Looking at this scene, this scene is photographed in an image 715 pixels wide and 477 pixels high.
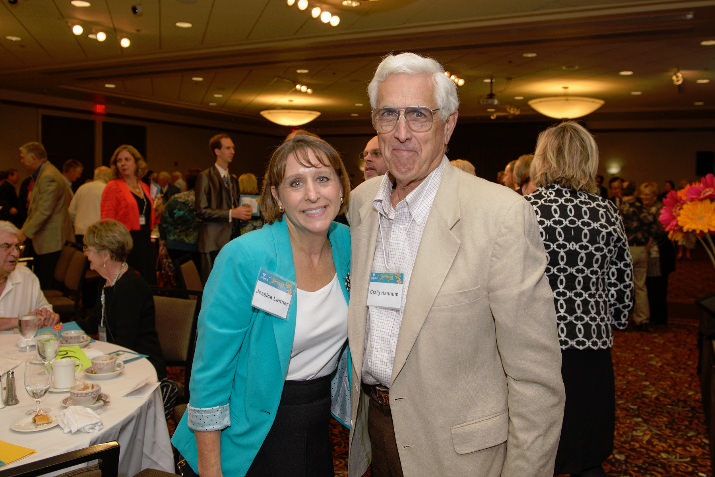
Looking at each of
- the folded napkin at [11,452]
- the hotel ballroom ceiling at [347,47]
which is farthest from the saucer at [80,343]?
the hotel ballroom ceiling at [347,47]

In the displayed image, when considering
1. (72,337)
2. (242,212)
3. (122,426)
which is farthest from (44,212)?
(122,426)

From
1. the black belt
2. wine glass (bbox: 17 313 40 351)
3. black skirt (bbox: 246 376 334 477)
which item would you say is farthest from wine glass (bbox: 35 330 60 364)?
the black belt

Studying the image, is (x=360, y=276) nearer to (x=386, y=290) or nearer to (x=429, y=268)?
(x=386, y=290)

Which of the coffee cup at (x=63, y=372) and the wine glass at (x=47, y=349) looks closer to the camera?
the coffee cup at (x=63, y=372)

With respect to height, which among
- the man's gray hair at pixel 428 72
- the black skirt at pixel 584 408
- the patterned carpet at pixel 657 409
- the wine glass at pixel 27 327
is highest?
the man's gray hair at pixel 428 72

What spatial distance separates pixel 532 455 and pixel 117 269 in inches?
94.3

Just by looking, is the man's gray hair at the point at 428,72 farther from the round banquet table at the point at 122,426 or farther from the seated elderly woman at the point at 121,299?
the seated elderly woman at the point at 121,299

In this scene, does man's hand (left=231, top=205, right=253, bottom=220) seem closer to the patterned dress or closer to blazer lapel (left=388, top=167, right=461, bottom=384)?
the patterned dress

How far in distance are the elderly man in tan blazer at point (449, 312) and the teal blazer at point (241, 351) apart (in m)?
0.24

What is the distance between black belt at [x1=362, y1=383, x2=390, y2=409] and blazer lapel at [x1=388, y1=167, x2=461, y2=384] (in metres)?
0.15

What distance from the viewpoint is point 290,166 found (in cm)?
164

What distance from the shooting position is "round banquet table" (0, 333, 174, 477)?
174cm

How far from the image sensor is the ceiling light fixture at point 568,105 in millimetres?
11977

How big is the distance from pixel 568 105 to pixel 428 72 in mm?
11679
